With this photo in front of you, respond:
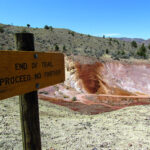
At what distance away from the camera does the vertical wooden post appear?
7.61ft

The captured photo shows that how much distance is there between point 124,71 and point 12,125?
22359 mm

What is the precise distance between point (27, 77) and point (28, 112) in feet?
1.65

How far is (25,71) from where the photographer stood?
7.06 ft

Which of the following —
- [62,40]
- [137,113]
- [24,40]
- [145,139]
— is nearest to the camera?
[24,40]

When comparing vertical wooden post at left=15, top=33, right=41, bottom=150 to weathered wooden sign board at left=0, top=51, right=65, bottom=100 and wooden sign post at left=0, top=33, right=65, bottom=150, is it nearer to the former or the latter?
wooden sign post at left=0, top=33, right=65, bottom=150

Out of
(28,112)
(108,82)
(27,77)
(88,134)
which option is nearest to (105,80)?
(108,82)

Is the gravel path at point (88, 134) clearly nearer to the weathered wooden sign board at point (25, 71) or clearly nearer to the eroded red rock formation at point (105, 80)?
the weathered wooden sign board at point (25, 71)

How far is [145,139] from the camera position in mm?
4512

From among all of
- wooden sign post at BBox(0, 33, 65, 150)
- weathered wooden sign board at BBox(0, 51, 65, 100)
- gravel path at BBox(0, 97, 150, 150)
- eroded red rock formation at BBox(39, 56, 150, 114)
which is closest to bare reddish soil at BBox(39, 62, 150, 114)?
eroded red rock formation at BBox(39, 56, 150, 114)

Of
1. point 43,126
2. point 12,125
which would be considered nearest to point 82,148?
point 43,126

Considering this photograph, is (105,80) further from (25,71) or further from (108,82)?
(25,71)

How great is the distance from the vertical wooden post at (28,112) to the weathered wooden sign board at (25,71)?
0.55 feet

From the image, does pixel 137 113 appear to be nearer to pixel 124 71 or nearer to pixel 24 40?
pixel 24 40

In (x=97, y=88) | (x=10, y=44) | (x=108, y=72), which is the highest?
(x=10, y=44)
